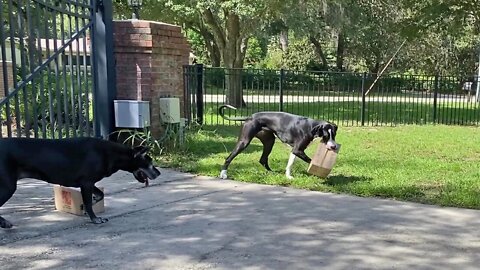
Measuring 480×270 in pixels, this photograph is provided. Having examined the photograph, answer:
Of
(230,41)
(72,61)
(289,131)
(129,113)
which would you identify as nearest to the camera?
(289,131)

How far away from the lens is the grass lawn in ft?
→ 21.2

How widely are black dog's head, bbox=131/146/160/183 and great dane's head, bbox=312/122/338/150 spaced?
2320mm

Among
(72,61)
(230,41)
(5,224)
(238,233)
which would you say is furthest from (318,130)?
(230,41)

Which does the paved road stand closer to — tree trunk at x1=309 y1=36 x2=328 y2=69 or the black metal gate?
the black metal gate

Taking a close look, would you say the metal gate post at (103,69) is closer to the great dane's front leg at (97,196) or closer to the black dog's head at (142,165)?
the great dane's front leg at (97,196)

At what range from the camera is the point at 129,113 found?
796 centimetres

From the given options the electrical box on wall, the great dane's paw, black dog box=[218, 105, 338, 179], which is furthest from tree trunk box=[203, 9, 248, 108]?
the great dane's paw

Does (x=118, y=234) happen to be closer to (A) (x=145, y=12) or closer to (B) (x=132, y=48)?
(B) (x=132, y=48)

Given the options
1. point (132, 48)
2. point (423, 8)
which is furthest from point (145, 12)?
point (132, 48)

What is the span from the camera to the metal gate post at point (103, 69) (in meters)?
7.39

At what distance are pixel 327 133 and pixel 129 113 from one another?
10.0 feet

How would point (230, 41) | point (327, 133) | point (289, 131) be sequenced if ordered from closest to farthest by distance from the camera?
1. point (327, 133)
2. point (289, 131)
3. point (230, 41)

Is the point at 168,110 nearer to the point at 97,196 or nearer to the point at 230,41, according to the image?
the point at 97,196

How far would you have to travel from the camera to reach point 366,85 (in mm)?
16234
